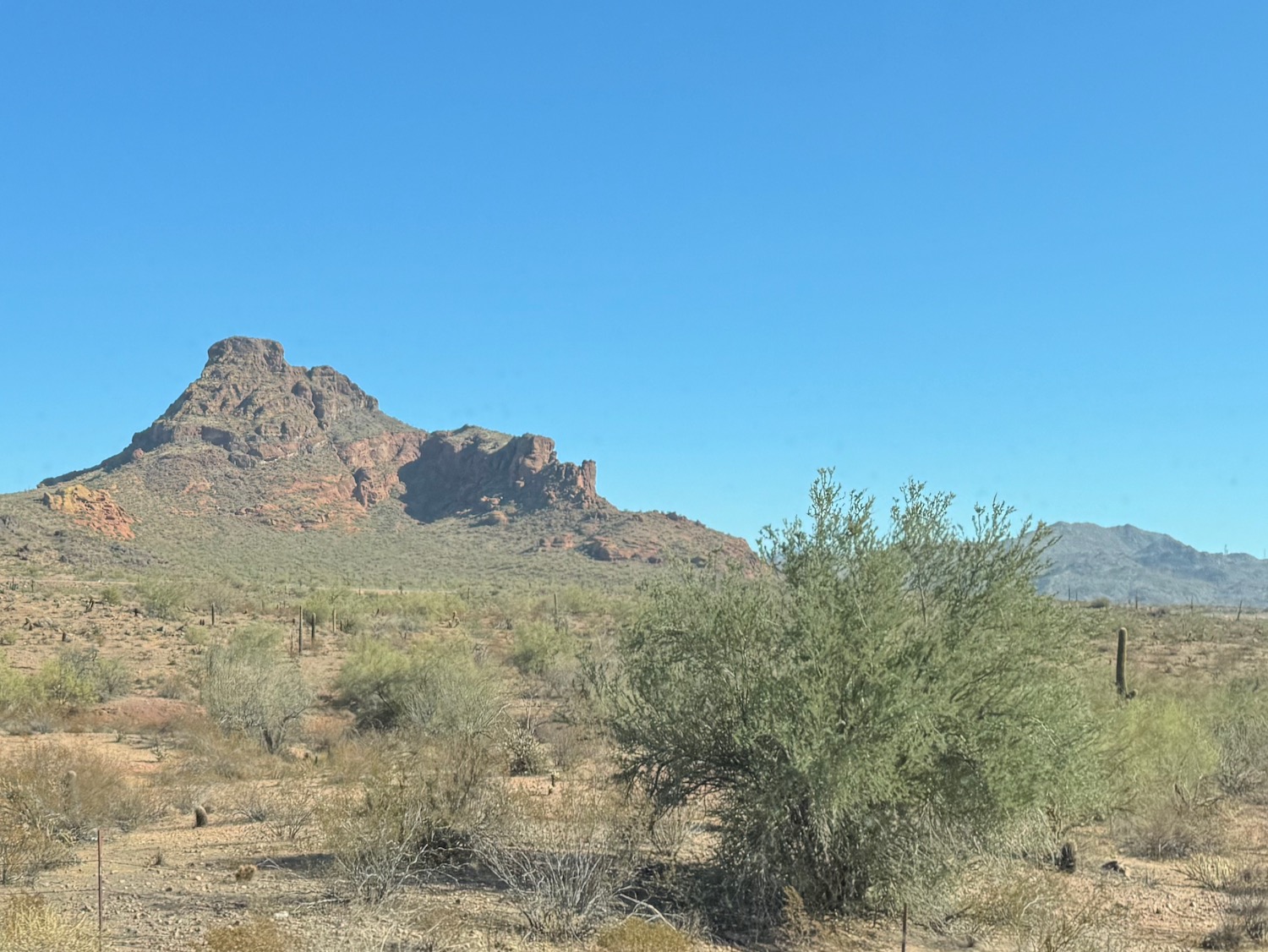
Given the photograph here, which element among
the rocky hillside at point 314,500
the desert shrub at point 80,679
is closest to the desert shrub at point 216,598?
the rocky hillside at point 314,500

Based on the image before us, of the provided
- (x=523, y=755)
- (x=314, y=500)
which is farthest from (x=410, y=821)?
(x=314, y=500)

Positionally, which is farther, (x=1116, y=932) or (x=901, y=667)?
(x=1116, y=932)

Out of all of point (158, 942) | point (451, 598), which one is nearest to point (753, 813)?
point (158, 942)

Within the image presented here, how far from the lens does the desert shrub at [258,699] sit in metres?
22.4

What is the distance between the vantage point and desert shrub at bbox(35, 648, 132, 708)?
88.9 feet

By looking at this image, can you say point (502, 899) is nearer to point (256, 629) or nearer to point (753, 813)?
point (753, 813)

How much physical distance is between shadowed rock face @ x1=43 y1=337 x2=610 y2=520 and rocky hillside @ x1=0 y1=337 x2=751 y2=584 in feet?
0.90

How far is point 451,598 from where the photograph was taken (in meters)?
63.0

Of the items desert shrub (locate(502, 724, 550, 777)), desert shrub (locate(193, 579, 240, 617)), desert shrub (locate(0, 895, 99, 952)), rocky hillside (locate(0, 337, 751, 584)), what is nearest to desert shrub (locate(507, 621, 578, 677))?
desert shrub (locate(502, 724, 550, 777))

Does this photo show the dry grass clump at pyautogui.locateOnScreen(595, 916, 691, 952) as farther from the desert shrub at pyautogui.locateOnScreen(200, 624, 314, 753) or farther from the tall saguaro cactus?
the tall saguaro cactus

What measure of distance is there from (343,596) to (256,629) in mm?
15685

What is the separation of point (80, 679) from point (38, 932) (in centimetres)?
2371

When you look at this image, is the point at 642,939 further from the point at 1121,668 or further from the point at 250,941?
the point at 1121,668

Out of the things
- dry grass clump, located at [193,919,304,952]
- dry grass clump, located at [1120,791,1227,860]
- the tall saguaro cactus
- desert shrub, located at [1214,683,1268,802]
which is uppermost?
the tall saguaro cactus
